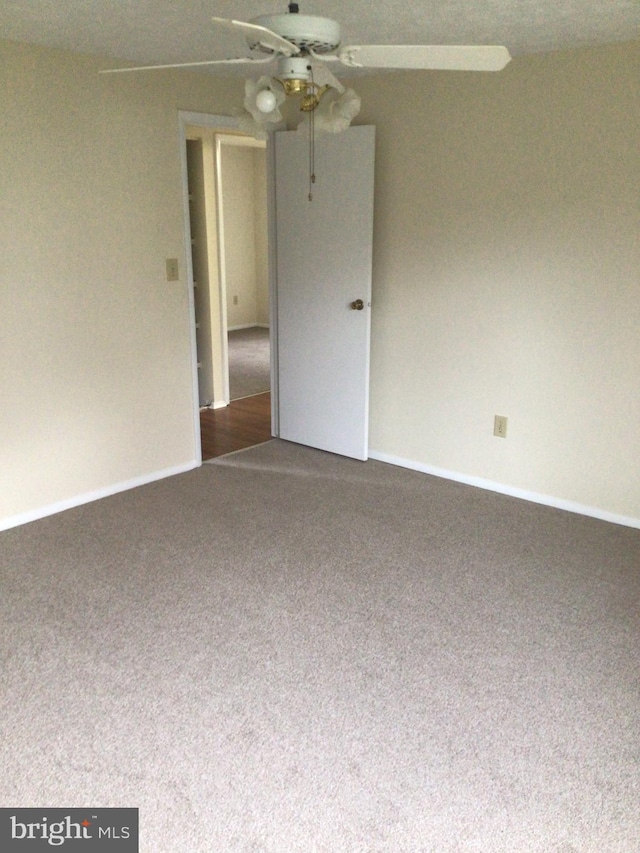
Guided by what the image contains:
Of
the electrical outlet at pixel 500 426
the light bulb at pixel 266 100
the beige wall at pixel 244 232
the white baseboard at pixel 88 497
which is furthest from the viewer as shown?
the beige wall at pixel 244 232

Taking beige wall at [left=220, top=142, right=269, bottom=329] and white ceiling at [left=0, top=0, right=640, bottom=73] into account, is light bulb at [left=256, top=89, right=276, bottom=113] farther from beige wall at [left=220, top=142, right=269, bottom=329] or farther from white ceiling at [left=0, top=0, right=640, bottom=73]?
beige wall at [left=220, top=142, right=269, bottom=329]

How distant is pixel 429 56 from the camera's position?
176 centimetres

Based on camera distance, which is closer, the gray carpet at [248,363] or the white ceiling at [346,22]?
the white ceiling at [346,22]

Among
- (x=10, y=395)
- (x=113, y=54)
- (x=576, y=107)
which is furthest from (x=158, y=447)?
(x=576, y=107)

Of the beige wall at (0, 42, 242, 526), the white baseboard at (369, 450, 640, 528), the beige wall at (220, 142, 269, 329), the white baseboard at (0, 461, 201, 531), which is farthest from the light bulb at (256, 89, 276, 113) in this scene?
the beige wall at (220, 142, 269, 329)

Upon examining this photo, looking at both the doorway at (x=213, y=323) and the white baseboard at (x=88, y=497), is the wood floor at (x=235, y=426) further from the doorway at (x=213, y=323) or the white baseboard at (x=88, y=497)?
the white baseboard at (x=88, y=497)

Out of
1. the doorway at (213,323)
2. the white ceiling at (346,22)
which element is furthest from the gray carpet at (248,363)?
the white ceiling at (346,22)

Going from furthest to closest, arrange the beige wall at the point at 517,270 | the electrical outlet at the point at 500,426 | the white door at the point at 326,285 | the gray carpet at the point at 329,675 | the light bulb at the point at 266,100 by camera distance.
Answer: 1. the white door at the point at 326,285
2. the electrical outlet at the point at 500,426
3. the beige wall at the point at 517,270
4. the light bulb at the point at 266,100
5. the gray carpet at the point at 329,675

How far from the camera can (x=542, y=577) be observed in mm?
2891

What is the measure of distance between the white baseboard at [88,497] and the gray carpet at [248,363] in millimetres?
1779

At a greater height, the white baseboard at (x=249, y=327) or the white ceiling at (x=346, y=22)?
the white ceiling at (x=346, y=22)

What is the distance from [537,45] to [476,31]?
0.42 m

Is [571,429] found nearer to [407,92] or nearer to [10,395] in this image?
[407,92]

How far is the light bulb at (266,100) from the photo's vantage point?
1.89 metres
